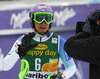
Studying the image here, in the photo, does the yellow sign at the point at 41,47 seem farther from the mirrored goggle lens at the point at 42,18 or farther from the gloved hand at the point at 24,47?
the mirrored goggle lens at the point at 42,18

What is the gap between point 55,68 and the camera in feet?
8.84

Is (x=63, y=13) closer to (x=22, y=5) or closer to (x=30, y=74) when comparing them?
(x=22, y=5)

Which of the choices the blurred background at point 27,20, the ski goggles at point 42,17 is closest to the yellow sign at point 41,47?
the ski goggles at point 42,17

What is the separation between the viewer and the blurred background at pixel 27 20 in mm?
4395

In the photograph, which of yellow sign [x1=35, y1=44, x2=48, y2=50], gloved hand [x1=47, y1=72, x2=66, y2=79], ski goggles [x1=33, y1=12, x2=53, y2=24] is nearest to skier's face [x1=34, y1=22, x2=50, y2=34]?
ski goggles [x1=33, y1=12, x2=53, y2=24]

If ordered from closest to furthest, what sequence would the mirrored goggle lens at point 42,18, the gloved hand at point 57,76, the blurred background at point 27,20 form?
the gloved hand at point 57,76 < the mirrored goggle lens at point 42,18 < the blurred background at point 27,20

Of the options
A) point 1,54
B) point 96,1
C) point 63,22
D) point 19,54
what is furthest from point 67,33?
point 19,54

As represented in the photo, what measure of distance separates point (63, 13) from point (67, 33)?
48 cm

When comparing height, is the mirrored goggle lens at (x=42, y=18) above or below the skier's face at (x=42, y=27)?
above

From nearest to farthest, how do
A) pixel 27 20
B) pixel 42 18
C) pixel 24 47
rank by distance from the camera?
pixel 24 47, pixel 42 18, pixel 27 20

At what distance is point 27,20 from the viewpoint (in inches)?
179

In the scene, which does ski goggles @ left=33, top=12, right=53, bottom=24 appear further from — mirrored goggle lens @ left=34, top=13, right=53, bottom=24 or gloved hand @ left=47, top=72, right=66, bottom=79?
gloved hand @ left=47, top=72, right=66, bottom=79

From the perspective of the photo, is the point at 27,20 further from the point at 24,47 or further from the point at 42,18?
the point at 24,47

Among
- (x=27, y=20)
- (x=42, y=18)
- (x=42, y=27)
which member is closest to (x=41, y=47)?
(x=42, y=27)
